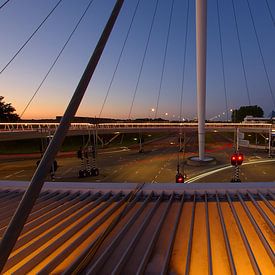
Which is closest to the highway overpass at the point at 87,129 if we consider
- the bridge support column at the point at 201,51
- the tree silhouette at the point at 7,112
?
the bridge support column at the point at 201,51

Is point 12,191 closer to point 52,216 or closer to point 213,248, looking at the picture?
point 52,216

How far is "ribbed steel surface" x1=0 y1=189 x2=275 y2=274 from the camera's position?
6098mm

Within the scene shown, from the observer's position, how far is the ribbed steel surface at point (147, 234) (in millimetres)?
6098

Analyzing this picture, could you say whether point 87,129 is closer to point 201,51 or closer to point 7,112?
point 201,51

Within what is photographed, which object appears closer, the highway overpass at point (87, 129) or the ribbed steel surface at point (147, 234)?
the ribbed steel surface at point (147, 234)

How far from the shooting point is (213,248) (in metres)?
7.00

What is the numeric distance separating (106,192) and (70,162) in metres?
41.0

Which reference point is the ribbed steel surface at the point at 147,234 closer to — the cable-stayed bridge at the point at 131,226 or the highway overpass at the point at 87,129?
the cable-stayed bridge at the point at 131,226

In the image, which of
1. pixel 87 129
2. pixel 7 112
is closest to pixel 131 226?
pixel 87 129

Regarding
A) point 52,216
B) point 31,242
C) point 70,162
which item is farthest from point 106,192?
point 70,162

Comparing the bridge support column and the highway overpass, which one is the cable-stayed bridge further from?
the highway overpass

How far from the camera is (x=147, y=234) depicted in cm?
760

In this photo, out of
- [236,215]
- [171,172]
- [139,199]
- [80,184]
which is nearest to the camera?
[236,215]

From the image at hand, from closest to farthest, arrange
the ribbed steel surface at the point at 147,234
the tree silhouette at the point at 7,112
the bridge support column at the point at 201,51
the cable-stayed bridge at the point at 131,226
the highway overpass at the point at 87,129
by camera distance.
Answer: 1. the cable-stayed bridge at the point at 131,226
2. the ribbed steel surface at the point at 147,234
3. the bridge support column at the point at 201,51
4. the highway overpass at the point at 87,129
5. the tree silhouette at the point at 7,112
